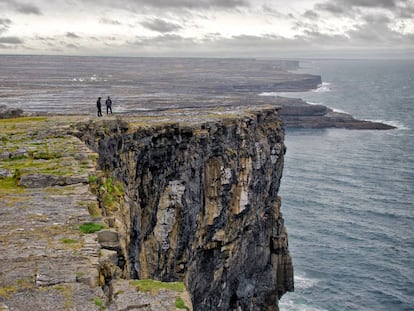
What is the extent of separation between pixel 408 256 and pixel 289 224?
56.6 ft

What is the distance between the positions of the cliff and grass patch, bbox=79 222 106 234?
0.64 feet

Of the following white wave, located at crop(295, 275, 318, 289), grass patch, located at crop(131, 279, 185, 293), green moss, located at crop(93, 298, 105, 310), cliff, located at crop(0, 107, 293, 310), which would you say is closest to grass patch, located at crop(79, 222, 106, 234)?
cliff, located at crop(0, 107, 293, 310)

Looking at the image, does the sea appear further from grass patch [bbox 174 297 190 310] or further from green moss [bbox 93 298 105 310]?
green moss [bbox 93 298 105 310]

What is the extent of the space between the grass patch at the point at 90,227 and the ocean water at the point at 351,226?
46558 mm

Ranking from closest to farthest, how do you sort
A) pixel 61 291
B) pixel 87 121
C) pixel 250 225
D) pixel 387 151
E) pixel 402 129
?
pixel 61 291, pixel 87 121, pixel 250 225, pixel 387 151, pixel 402 129

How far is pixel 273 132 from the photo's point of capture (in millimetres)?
55781

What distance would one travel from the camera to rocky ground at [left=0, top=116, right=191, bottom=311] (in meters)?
11.1

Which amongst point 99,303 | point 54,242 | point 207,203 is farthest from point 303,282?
point 99,303

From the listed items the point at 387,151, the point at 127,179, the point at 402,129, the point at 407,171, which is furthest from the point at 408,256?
the point at 402,129

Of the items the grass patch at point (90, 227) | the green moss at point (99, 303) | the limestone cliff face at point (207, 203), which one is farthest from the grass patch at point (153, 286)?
the limestone cliff face at point (207, 203)

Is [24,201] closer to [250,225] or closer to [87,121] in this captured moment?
[87,121]

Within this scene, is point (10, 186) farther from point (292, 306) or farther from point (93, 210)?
point (292, 306)

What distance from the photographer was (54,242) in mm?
13625

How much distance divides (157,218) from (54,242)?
2337cm
